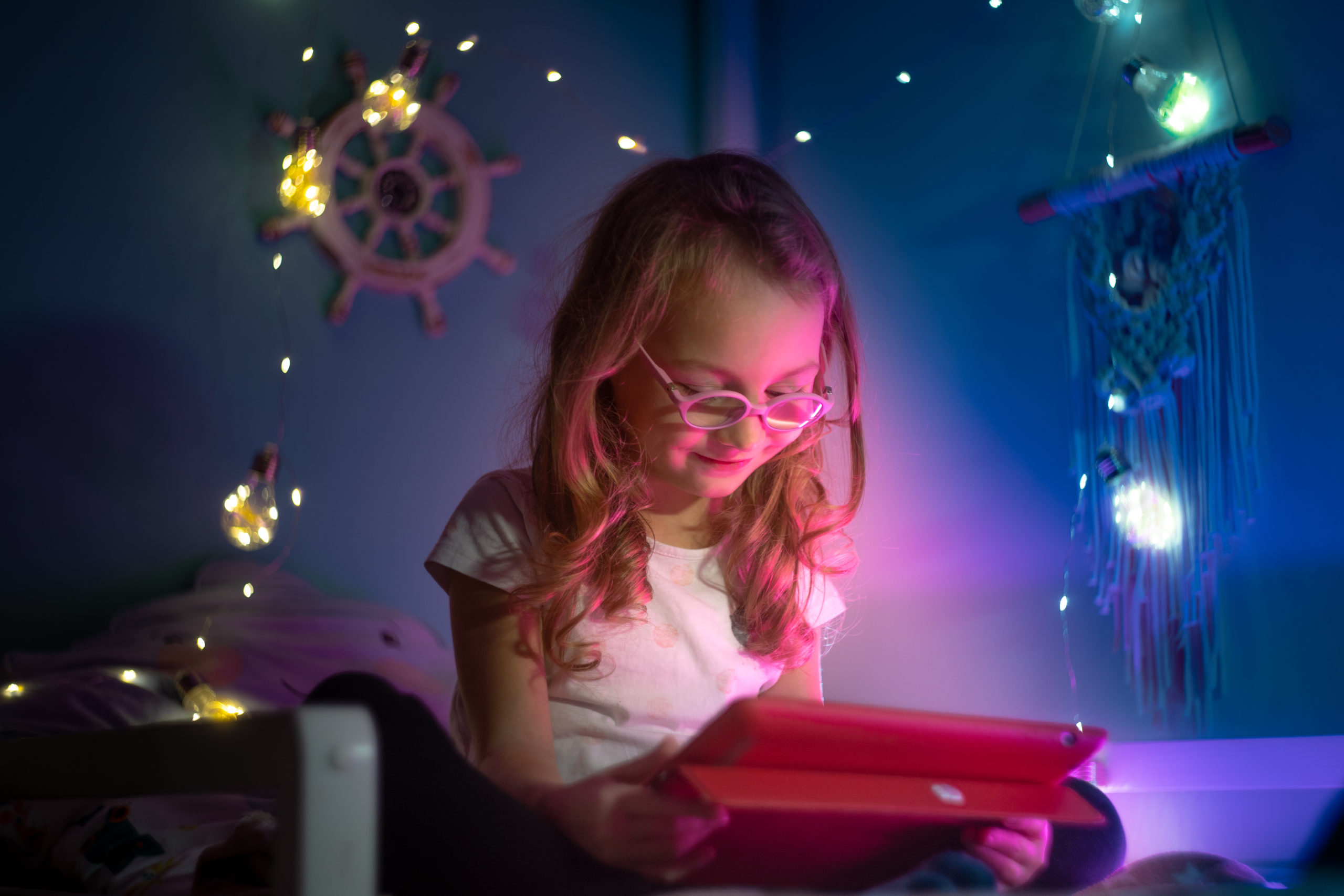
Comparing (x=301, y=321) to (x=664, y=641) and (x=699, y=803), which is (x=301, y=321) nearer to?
(x=664, y=641)

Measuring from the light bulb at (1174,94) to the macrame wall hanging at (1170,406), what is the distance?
0.17ft

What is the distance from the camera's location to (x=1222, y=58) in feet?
5.02

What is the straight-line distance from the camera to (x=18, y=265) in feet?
5.53

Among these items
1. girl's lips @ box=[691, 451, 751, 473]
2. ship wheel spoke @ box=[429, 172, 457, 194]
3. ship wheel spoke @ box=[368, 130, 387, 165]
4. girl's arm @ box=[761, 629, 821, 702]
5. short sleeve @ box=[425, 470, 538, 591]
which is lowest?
girl's arm @ box=[761, 629, 821, 702]

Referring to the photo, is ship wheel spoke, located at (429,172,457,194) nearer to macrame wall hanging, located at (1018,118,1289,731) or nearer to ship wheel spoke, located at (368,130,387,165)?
ship wheel spoke, located at (368,130,387,165)

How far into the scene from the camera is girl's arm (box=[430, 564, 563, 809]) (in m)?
A: 0.81

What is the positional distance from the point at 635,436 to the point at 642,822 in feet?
1.69

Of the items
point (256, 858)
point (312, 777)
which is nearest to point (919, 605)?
point (256, 858)

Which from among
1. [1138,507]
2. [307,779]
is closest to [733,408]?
[307,779]

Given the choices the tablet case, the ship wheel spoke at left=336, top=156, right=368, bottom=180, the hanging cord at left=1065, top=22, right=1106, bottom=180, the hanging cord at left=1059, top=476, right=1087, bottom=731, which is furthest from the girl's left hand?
the ship wheel spoke at left=336, top=156, right=368, bottom=180

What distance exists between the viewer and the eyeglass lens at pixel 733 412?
895 mm

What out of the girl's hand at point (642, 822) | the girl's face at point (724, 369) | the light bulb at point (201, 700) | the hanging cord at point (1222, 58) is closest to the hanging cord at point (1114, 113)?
the hanging cord at point (1222, 58)

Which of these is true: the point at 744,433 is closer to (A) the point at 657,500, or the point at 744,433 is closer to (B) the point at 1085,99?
(A) the point at 657,500

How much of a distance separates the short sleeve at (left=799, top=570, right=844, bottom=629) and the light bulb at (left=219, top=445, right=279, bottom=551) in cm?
106
